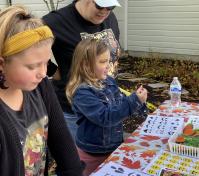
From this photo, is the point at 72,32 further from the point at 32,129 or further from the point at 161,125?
the point at 32,129

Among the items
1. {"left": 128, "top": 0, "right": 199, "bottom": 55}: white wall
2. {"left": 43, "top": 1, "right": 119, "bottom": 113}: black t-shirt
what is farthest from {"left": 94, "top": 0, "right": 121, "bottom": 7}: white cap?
{"left": 128, "top": 0, "right": 199, "bottom": 55}: white wall

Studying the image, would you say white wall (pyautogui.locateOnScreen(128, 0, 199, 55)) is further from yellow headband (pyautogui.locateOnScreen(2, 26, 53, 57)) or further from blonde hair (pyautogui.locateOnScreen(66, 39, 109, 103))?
yellow headband (pyautogui.locateOnScreen(2, 26, 53, 57))

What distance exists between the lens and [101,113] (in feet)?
7.09

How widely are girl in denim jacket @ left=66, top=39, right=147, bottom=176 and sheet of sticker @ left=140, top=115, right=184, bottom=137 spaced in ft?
0.50

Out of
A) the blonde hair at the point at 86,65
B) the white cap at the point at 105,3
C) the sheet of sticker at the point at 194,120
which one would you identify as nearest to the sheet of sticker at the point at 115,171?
the blonde hair at the point at 86,65

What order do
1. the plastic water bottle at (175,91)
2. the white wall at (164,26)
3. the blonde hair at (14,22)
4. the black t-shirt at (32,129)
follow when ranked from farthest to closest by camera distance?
the white wall at (164,26) → the plastic water bottle at (175,91) → the black t-shirt at (32,129) → the blonde hair at (14,22)

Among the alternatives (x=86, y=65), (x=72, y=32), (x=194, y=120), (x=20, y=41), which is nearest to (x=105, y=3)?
(x=72, y=32)

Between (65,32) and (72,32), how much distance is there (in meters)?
0.05

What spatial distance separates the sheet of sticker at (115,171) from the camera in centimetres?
188

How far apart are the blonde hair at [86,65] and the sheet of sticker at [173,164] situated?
62 cm

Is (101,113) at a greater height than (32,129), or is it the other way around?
(32,129)

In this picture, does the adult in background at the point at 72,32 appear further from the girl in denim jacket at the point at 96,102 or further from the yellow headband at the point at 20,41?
the yellow headband at the point at 20,41

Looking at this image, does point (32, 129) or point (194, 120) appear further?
point (194, 120)

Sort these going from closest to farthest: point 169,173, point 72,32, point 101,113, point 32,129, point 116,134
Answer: point 32,129 < point 169,173 < point 101,113 < point 116,134 < point 72,32
